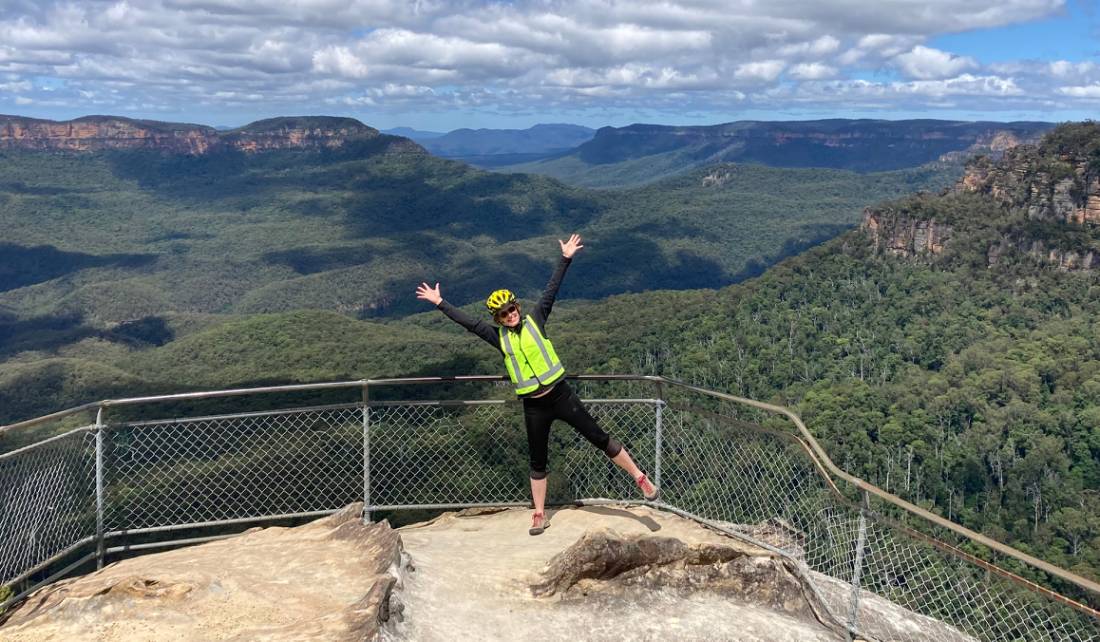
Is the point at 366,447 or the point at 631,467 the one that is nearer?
the point at 631,467

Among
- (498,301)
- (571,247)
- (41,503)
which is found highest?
(571,247)

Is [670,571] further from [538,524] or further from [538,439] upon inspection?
[538,439]

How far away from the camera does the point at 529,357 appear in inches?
311

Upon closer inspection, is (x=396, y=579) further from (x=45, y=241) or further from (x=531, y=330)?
(x=45, y=241)

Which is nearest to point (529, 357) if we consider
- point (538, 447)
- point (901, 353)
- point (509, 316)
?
point (509, 316)

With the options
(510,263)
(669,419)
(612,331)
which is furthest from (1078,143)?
(510,263)

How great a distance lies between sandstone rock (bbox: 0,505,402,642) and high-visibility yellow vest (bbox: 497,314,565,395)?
2.01 m

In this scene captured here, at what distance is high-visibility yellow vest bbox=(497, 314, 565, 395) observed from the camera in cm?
787

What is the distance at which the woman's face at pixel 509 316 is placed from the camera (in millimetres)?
7867

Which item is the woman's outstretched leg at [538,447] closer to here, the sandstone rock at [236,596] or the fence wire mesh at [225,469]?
the sandstone rock at [236,596]

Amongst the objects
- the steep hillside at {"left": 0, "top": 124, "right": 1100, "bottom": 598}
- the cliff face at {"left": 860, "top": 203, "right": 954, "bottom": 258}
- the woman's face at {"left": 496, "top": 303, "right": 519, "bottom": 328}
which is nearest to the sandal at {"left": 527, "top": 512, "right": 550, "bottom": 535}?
Answer: the woman's face at {"left": 496, "top": 303, "right": 519, "bottom": 328}

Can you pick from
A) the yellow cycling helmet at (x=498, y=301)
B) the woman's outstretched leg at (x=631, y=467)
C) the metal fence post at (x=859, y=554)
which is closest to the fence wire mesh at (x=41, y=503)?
the yellow cycling helmet at (x=498, y=301)

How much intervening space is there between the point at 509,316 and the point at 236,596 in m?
3.50

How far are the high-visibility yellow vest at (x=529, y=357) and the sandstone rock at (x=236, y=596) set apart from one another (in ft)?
6.59
